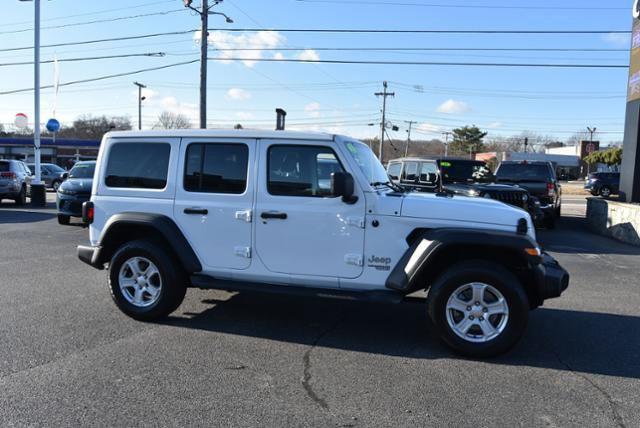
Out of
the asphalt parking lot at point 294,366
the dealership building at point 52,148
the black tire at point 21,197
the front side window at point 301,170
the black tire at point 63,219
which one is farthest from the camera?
the dealership building at point 52,148

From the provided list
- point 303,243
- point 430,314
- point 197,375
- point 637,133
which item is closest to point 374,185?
point 303,243

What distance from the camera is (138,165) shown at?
5.49 m

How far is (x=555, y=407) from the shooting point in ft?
11.9

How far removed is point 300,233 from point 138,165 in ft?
6.50

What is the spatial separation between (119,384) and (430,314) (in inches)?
104

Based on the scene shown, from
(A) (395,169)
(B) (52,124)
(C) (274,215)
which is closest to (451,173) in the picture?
(A) (395,169)

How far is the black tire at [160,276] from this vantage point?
5270mm

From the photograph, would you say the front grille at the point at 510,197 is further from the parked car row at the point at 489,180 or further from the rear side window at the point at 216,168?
the rear side window at the point at 216,168

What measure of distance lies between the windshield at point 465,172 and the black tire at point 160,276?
8.50m

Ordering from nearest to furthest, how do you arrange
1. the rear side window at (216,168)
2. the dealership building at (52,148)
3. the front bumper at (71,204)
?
the rear side window at (216,168) → the front bumper at (71,204) → the dealership building at (52,148)

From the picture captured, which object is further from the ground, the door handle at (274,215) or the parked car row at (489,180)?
the parked car row at (489,180)

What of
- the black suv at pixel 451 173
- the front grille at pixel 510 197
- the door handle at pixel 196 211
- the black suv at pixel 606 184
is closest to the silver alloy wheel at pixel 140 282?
the door handle at pixel 196 211

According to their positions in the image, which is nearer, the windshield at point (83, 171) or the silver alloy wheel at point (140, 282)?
the silver alloy wheel at point (140, 282)

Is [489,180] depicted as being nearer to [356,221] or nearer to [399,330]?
[399,330]
